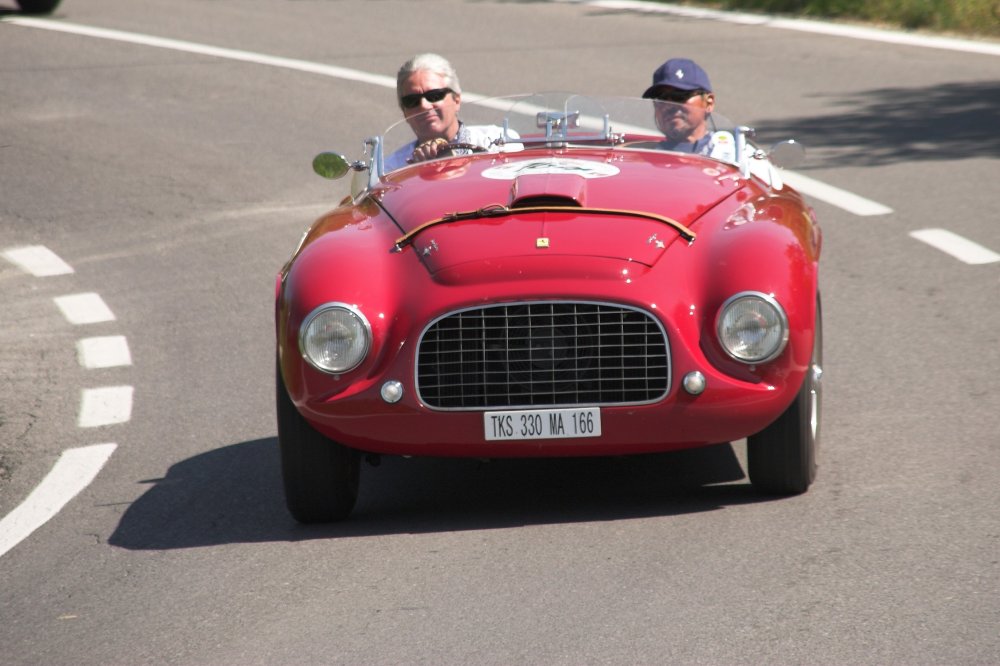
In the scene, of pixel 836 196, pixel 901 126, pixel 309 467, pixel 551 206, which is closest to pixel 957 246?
pixel 836 196

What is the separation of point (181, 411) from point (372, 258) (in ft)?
7.36

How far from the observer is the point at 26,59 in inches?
779

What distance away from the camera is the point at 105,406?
8461 millimetres

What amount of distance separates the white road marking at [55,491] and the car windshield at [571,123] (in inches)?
69.2

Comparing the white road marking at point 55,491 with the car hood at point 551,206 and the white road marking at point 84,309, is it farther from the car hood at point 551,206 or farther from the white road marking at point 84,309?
the white road marking at point 84,309

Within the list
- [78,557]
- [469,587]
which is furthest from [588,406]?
[78,557]

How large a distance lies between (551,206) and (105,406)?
2.96 m

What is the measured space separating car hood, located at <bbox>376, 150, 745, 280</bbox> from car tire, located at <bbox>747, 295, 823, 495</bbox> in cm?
70

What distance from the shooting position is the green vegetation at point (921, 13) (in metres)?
19.8

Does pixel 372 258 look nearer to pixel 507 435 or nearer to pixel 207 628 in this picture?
pixel 507 435

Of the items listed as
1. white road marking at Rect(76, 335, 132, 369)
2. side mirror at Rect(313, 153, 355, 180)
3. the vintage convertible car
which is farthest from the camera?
white road marking at Rect(76, 335, 132, 369)

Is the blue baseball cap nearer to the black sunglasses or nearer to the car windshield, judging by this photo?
the car windshield

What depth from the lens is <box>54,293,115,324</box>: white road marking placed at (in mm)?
10156

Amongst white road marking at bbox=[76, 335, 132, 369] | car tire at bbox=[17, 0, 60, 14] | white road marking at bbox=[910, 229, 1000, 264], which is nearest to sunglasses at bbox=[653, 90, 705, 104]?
white road marking at bbox=[910, 229, 1000, 264]
